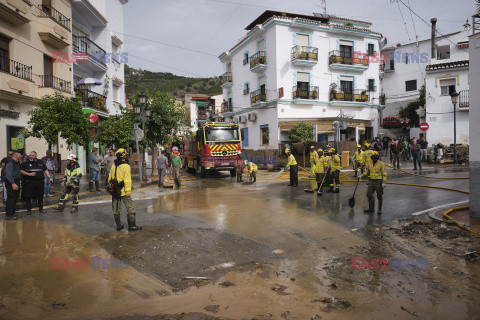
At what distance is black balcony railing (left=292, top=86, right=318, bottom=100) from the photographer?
91.1 feet

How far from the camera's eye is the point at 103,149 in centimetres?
2530

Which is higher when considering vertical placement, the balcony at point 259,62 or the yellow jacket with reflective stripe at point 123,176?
the balcony at point 259,62

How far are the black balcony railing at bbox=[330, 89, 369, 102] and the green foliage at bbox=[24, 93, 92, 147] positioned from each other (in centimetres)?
2237

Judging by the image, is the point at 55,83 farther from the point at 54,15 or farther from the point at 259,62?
the point at 259,62

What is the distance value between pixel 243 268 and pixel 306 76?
2626 centimetres

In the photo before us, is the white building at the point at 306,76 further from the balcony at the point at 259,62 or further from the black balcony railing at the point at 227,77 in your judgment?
the black balcony railing at the point at 227,77

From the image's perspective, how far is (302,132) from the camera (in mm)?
25531

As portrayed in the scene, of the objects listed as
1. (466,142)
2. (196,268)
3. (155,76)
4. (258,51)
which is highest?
(155,76)

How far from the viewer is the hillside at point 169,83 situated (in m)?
66.4

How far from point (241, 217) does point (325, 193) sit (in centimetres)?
487

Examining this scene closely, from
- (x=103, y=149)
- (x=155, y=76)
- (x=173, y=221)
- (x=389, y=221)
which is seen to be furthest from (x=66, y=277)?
(x=155, y=76)

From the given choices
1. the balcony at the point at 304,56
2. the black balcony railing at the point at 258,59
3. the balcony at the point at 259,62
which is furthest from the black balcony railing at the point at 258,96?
the balcony at the point at 304,56

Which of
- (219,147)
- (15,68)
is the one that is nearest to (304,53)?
(219,147)

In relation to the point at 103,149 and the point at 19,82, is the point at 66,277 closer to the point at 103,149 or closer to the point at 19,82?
the point at 19,82
